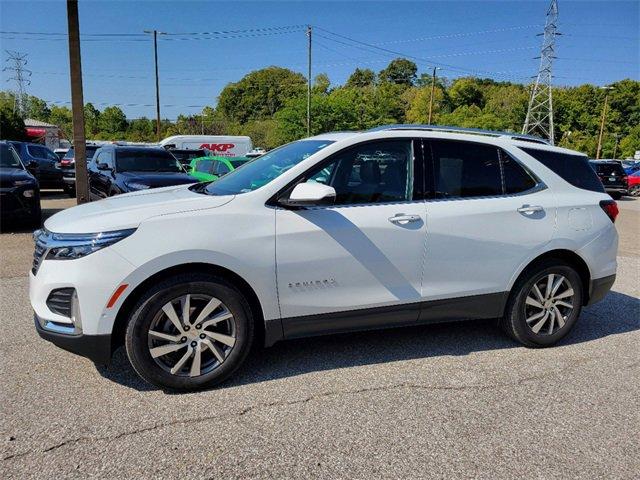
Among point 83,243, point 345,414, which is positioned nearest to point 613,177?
point 345,414

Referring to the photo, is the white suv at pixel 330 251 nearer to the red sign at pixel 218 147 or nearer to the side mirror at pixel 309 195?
the side mirror at pixel 309 195

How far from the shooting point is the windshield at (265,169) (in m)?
3.78

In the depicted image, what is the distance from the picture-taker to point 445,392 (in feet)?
11.5

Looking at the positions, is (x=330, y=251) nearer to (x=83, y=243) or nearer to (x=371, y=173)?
(x=371, y=173)

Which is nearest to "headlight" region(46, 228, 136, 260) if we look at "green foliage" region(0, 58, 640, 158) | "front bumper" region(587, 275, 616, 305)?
"front bumper" region(587, 275, 616, 305)

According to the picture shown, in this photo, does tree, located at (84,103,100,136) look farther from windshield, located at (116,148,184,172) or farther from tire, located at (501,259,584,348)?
tire, located at (501,259,584,348)

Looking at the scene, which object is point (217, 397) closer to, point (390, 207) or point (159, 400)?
point (159, 400)

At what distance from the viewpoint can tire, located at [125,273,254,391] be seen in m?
3.21

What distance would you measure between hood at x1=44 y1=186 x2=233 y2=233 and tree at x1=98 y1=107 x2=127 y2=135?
313 feet

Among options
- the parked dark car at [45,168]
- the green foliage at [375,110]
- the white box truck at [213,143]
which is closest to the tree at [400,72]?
the green foliage at [375,110]

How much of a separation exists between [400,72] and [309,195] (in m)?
124

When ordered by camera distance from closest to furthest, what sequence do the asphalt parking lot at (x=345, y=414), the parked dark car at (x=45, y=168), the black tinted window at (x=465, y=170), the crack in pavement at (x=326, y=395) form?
1. the asphalt parking lot at (x=345, y=414)
2. the crack in pavement at (x=326, y=395)
3. the black tinted window at (x=465, y=170)
4. the parked dark car at (x=45, y=168)

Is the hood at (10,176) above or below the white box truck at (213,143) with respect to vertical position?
below

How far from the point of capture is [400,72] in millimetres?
119625
